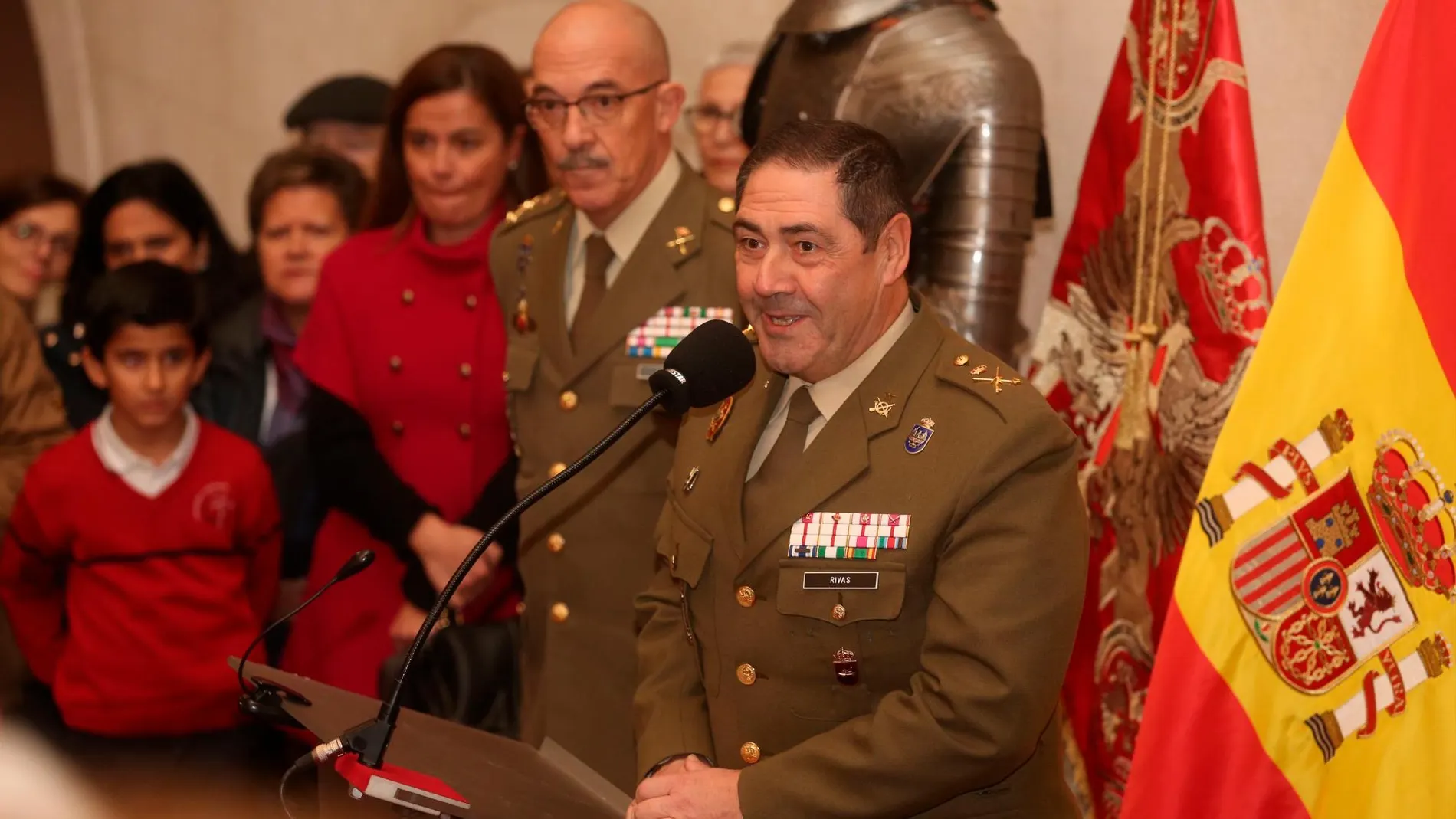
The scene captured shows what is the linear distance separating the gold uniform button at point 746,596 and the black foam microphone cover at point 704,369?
221mm

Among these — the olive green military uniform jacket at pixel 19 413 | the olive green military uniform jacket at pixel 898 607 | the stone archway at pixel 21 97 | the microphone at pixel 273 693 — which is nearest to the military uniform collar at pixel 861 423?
the olive green military uniform jacket at pixel 898 607

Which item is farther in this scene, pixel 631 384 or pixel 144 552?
pixel 144 552

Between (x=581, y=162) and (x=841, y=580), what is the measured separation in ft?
3.13

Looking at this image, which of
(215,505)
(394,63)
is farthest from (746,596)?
(394,63)

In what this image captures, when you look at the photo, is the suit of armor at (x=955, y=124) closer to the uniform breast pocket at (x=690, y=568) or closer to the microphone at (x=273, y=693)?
the uniform breast pocket at (x=690, y=568)

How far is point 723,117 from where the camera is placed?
365 cm

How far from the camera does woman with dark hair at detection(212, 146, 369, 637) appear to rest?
342cm

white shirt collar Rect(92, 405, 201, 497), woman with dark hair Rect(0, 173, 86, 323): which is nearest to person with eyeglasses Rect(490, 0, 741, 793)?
white shirt collar Rect(92, 405, 201, 497)

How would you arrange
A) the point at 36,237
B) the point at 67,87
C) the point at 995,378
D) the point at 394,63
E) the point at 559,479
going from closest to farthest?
the point at 559,479 → the point at 995,378 → the point at 36,237 → the point at 394,63 → the point at 67,87

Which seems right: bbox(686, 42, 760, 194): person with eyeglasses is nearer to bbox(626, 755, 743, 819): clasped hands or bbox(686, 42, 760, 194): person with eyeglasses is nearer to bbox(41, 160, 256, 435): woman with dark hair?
bbox(41, 160, 256, 435): woman with dark hair

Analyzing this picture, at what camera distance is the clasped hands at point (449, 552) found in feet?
8.87

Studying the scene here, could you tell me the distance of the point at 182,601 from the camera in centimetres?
294

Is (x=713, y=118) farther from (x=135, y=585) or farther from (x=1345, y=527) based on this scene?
(x=1345, y=527)

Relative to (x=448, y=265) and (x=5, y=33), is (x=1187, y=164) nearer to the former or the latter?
(x=448, y=265)
